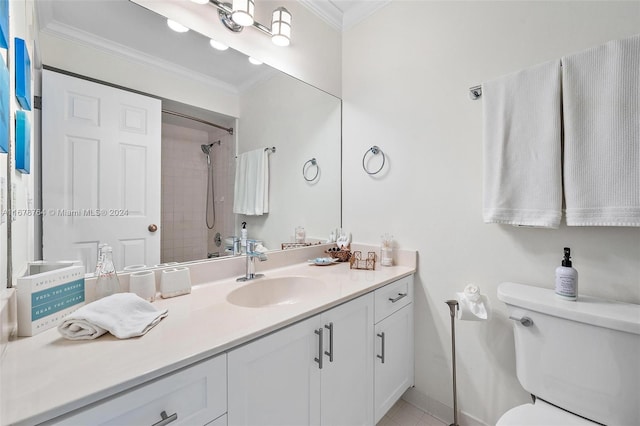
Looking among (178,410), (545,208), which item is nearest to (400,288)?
(545,208)

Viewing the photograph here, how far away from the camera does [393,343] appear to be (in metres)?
1.38

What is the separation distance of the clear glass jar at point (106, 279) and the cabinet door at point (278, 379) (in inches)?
21.4

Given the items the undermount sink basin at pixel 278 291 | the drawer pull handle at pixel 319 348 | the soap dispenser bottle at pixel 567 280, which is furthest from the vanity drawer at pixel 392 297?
the soap dispenser bottle at pixel 567 280

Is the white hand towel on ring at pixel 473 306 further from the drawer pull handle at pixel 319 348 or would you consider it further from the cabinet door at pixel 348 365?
the drawer pull handle at pixel 319 348

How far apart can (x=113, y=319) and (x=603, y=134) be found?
5.66ft

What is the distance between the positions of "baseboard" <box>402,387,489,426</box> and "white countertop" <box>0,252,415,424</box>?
101 cm

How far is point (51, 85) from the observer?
90cm

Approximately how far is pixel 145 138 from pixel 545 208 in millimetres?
1660

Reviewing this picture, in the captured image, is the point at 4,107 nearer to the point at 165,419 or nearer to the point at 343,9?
the point at 165,419

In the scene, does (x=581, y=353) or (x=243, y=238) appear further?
(x=243, y=238)

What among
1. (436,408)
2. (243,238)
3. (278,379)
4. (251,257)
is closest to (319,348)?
(278,379)

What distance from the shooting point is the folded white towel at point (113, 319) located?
2.26 feet

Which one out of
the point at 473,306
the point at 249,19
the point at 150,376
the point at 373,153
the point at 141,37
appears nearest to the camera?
the point at 150,376

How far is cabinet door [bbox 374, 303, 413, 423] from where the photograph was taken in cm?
127
